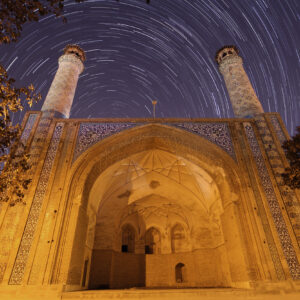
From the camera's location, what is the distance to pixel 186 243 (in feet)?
39.5

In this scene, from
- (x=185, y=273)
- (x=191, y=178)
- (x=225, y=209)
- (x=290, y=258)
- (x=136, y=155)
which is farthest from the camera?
(x=185, y=273)

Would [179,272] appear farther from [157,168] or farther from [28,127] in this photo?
[28,127]

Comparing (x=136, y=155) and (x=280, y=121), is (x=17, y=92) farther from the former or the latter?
(x=280, y=121)

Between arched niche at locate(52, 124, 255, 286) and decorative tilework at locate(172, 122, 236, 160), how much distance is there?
23cm

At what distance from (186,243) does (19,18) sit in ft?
38.3

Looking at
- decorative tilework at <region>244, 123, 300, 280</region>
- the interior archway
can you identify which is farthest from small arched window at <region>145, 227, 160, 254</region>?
decorative tilework at <region>244, 123, 300, 280</region>

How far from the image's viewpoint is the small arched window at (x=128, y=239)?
1196 cm

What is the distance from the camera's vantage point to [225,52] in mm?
12898

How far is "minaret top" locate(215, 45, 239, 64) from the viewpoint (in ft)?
41.9

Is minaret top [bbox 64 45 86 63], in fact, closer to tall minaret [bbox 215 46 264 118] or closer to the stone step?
tall minaret [bbox 215 46 264 118]

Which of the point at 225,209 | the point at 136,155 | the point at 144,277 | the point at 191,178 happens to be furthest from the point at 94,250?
the point at 225,209

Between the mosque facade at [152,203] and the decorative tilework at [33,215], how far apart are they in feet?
0.09

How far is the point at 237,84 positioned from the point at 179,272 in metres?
10.1

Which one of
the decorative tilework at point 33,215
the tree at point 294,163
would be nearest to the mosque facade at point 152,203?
the decorative tilework at point 33,215
